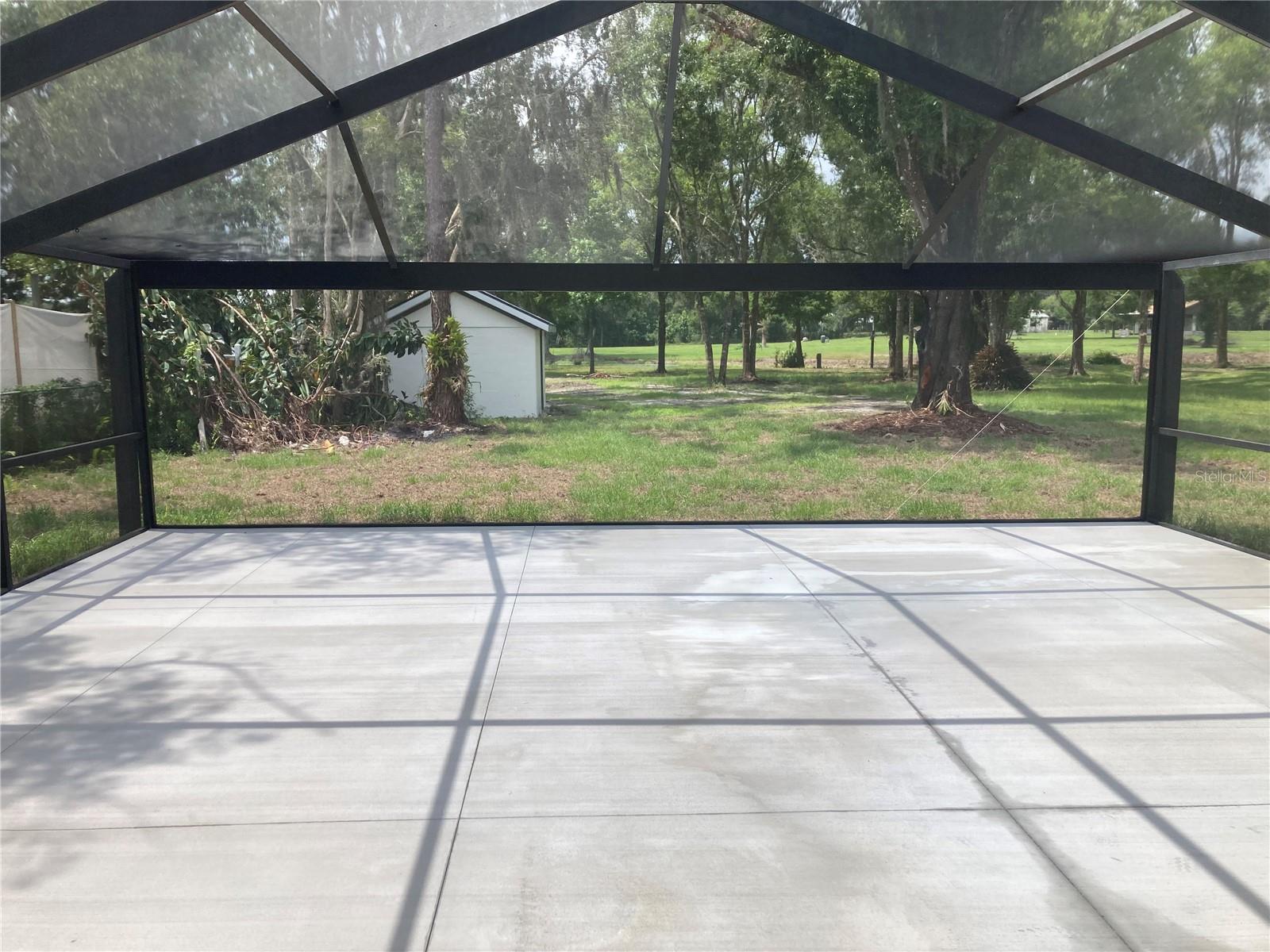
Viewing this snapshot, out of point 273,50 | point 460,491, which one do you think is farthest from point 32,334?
point 460,491

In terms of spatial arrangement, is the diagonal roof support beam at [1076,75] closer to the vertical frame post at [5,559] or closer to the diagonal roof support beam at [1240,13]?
the diagonal roof support beam at [1240,13]

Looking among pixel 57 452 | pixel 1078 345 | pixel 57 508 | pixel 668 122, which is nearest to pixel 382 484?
pixel 57 508

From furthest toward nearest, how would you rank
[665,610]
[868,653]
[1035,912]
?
[665,610] < [868,653] < [1035,912]

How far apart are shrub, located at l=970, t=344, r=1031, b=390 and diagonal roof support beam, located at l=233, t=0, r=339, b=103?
1802cm

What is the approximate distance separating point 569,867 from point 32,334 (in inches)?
300

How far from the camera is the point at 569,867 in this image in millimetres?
2861

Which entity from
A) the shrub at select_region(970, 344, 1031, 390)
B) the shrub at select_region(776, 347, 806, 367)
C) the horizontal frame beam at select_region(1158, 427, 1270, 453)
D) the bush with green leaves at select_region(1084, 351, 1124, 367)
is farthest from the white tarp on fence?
the shrub at select_region(776, 347, 806, 367)

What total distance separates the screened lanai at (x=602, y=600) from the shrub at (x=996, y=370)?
38.9ft

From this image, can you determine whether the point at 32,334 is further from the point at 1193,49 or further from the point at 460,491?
the point at 1193,49

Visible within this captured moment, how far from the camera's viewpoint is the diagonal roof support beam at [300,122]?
16.6ft

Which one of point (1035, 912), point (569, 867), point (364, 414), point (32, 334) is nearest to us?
point (1035, 912)

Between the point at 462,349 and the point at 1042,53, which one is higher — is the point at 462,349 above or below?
below

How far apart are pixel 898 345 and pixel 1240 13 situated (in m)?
21.3

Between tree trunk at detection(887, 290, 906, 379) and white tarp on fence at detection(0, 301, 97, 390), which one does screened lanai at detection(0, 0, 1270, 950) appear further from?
tree trunk at detection(887, 290, 906, 379)
